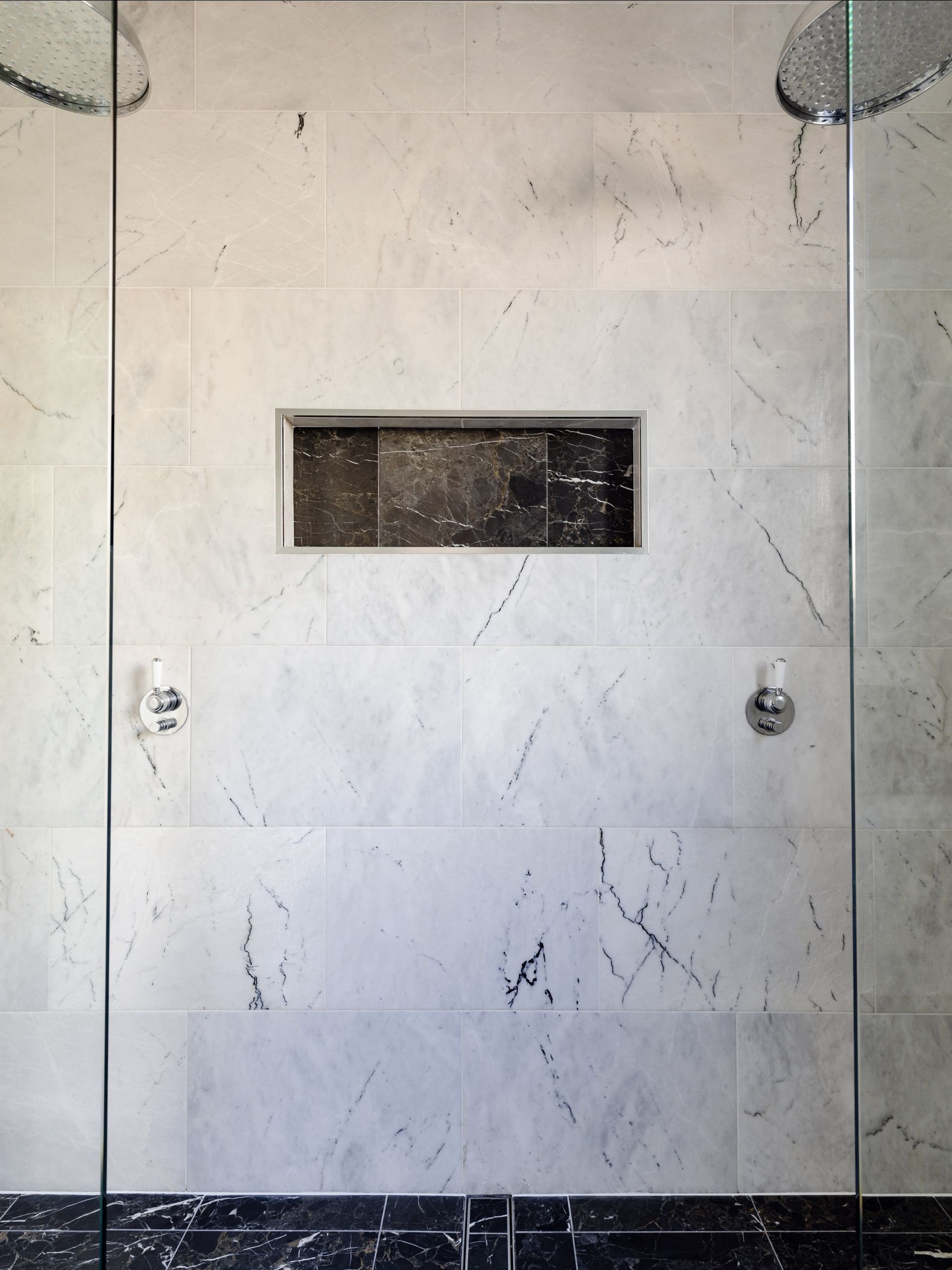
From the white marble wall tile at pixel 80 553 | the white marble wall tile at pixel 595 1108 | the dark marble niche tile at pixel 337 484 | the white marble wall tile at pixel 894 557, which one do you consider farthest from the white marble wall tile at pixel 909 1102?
the dark marble niche tile at pixel 337 484

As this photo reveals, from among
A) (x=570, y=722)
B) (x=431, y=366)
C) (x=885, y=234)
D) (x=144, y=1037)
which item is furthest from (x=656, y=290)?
(x=144, y=1037)

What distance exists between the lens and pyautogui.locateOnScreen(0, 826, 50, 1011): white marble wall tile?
595 mm

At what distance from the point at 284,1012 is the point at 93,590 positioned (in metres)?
1.13

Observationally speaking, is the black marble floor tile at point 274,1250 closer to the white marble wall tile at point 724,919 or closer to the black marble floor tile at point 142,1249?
A: the black marble floor tile at point 142,1249

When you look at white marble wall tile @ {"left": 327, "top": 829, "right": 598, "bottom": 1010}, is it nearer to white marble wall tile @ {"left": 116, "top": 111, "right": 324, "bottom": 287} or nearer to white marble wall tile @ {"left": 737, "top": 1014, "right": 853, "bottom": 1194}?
white marble wall tile @ {"left": 737, "top": 1014, "right": 853, "bottom": 1194}

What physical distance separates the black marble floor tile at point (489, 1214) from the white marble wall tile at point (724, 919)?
1.33ft

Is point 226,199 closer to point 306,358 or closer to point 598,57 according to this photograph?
point 306,358

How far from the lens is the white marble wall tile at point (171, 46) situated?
1472 mm

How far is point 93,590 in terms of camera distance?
24.4 inches

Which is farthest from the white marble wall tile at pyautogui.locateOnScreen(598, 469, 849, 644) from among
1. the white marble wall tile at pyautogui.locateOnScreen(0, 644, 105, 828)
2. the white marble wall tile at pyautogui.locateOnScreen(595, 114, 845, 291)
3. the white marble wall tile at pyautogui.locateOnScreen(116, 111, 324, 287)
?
the white marble wall tile at pyautogui.locateOnScreen(0, 644, 105, 828)

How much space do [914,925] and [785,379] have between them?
1.21 m

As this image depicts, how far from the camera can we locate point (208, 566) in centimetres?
149

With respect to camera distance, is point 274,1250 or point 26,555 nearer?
point 26,555

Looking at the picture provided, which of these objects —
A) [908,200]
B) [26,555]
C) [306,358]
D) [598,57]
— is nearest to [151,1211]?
A: [26,555]
